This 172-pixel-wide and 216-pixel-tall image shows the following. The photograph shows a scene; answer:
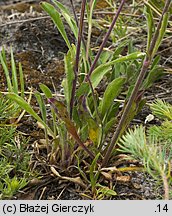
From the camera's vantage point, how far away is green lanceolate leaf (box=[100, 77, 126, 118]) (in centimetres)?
120

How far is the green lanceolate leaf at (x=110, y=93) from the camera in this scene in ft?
3.92

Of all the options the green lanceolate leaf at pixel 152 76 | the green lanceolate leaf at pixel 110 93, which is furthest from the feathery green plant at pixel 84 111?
the green lanceolate leaf at pixel 152 76

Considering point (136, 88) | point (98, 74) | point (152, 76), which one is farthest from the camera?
point (152, 76)

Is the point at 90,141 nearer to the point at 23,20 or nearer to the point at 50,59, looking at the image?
the point at 50,59

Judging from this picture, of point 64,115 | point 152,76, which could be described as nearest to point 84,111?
point 64,115

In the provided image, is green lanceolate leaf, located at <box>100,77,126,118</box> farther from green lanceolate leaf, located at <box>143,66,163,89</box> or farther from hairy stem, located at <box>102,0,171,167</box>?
green lanceolate leaf, located at <box>143,66,163,89</box>

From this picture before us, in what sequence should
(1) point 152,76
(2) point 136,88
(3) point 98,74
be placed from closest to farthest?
(2) point 136,88 < (3) point 98,74 < (1) point 152,76

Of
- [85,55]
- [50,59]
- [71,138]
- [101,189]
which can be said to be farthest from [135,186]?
[50,59]

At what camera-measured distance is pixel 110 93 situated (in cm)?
123

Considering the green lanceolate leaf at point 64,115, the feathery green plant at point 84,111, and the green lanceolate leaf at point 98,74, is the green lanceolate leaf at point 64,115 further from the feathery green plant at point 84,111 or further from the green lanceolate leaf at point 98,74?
the green lanceolate leaf at point 98,74

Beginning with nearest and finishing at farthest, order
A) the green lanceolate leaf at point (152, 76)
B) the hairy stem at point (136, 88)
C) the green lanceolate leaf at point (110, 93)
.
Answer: the hairy stem at point (136, 88) < the green lanceolate leaf at point (110, 93) < the green lanceolate leaf at point (152, 76)

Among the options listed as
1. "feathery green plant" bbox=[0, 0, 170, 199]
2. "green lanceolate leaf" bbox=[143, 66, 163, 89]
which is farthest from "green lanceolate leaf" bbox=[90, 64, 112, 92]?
"green lanceolate leaf" bbox=[143, 66, 163, 89]

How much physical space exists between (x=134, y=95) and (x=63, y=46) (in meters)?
0.79

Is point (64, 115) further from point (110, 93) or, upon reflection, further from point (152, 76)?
point (152, 76)
